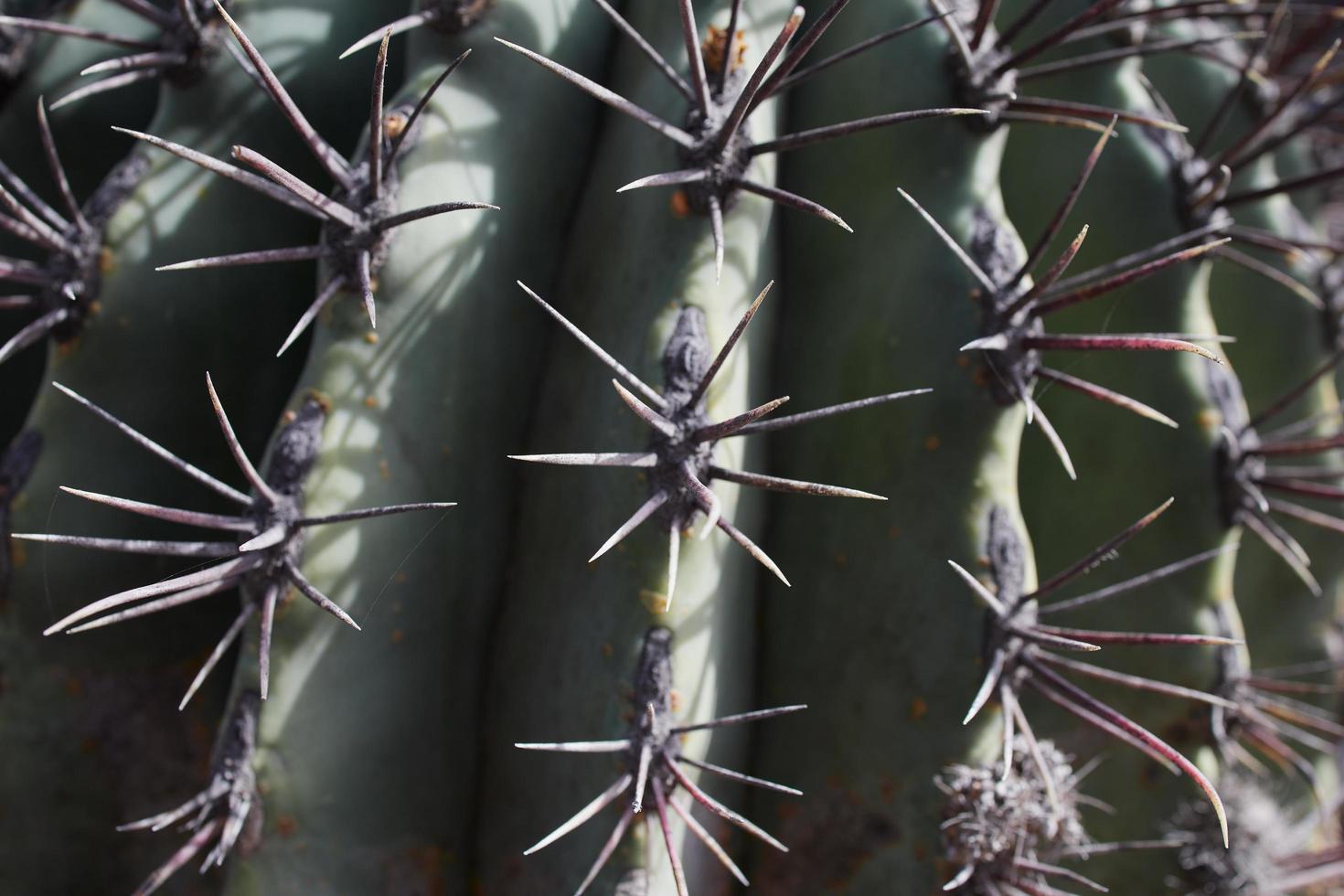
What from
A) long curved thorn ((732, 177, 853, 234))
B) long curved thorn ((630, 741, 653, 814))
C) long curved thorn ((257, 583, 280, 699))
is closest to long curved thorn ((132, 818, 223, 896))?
long curved thorn ((257, 583, 280, 699))

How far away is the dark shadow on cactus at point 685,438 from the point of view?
120 centimetres

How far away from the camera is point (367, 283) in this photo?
1.28 meters

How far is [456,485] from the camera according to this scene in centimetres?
145

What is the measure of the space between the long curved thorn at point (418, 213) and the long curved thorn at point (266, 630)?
17.5 inches

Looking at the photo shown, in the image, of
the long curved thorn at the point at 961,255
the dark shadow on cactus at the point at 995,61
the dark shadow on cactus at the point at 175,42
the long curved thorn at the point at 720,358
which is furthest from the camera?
the dark shadow on cactus at the point at 175,42

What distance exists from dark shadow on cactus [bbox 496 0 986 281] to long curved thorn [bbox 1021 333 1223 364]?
295 millimetres

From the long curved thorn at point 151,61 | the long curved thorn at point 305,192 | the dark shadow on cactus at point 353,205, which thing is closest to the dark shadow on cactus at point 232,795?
the dark shadow on cactus at point 353,205

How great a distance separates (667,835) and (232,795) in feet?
1.72

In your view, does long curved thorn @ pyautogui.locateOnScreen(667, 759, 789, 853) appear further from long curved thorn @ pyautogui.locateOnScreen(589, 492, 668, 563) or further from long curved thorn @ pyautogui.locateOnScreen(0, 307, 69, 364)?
long curved thorn @ pyautogui.locateOnScreen(0, 307, 69, 364)

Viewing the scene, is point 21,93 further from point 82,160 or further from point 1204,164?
point 1204,164

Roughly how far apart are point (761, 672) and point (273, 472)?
0.71 metres

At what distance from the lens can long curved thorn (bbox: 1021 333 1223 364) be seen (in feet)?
4.08

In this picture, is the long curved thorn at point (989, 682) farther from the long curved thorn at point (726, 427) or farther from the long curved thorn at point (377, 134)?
the long curved thorn at point (377, 134)

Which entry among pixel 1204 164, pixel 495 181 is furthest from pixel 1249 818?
pixel 495 181
